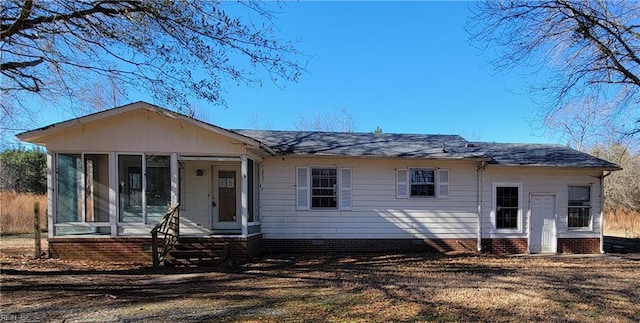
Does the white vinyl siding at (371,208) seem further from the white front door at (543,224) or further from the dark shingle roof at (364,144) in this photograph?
the white front door at (543,224)

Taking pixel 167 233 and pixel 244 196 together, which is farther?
pixel 244 196

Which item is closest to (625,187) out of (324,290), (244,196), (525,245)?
(525,245)

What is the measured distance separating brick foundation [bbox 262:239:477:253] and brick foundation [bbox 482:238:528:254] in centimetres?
41

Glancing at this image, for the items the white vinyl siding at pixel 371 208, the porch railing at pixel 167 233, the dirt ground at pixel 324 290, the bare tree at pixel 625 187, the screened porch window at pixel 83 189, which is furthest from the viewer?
the bare tree at pixel 625 187

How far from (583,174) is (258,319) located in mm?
12167

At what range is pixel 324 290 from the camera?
23.4 ft

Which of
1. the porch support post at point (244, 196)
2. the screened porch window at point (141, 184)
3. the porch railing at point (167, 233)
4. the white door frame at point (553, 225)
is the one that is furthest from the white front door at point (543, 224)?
the screened porch window at point (141, 184)

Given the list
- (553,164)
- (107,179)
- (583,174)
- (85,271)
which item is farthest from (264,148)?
(583,174)

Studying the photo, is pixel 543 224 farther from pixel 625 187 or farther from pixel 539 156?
pixel 625 187

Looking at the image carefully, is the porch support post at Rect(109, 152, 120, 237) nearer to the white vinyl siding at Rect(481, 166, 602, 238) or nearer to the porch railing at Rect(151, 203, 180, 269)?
the porch railing at Rect(151, 203, 180, 269)

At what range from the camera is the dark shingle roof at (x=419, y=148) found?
12.2 metres

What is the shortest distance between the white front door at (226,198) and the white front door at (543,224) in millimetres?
9276

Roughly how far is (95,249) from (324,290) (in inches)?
254

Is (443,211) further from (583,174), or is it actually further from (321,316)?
(321,316)
